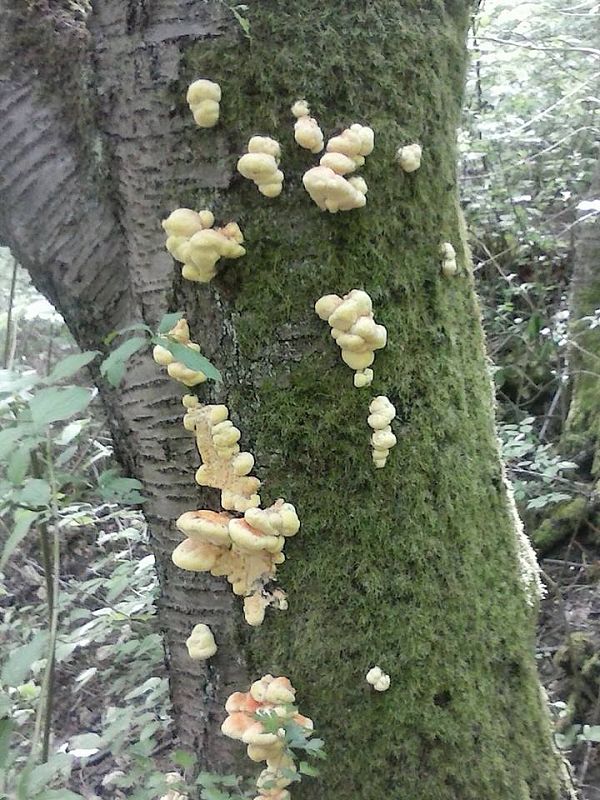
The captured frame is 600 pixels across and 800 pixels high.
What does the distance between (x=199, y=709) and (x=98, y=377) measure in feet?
2.41

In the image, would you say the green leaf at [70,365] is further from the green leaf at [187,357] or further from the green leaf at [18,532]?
the green leaf at [18,532]

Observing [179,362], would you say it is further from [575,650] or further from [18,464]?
[575,650]

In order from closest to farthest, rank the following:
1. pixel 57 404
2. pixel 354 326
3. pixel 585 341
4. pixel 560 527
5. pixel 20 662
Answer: pixel 57 404
pixel 20 662
pixel 354 326
pixel 560 527
pixel 585 341

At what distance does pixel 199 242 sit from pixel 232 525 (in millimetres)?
504

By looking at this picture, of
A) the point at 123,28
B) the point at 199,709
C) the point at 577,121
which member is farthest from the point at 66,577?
the point at 577,121

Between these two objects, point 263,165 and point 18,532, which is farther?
point 263,165

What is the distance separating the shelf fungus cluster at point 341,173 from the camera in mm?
1170

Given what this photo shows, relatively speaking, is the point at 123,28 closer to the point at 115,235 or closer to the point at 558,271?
the point at 115,235

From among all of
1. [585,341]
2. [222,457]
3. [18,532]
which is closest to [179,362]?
[222,457]

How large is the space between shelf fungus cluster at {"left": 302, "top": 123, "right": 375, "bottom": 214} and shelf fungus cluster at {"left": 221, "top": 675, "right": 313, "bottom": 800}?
897 millimetres

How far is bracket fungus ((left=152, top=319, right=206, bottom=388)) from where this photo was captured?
125 cm

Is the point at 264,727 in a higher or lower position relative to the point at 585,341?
lower

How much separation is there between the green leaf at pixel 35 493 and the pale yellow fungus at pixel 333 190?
2.22ft

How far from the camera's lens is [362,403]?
1.27 meters
